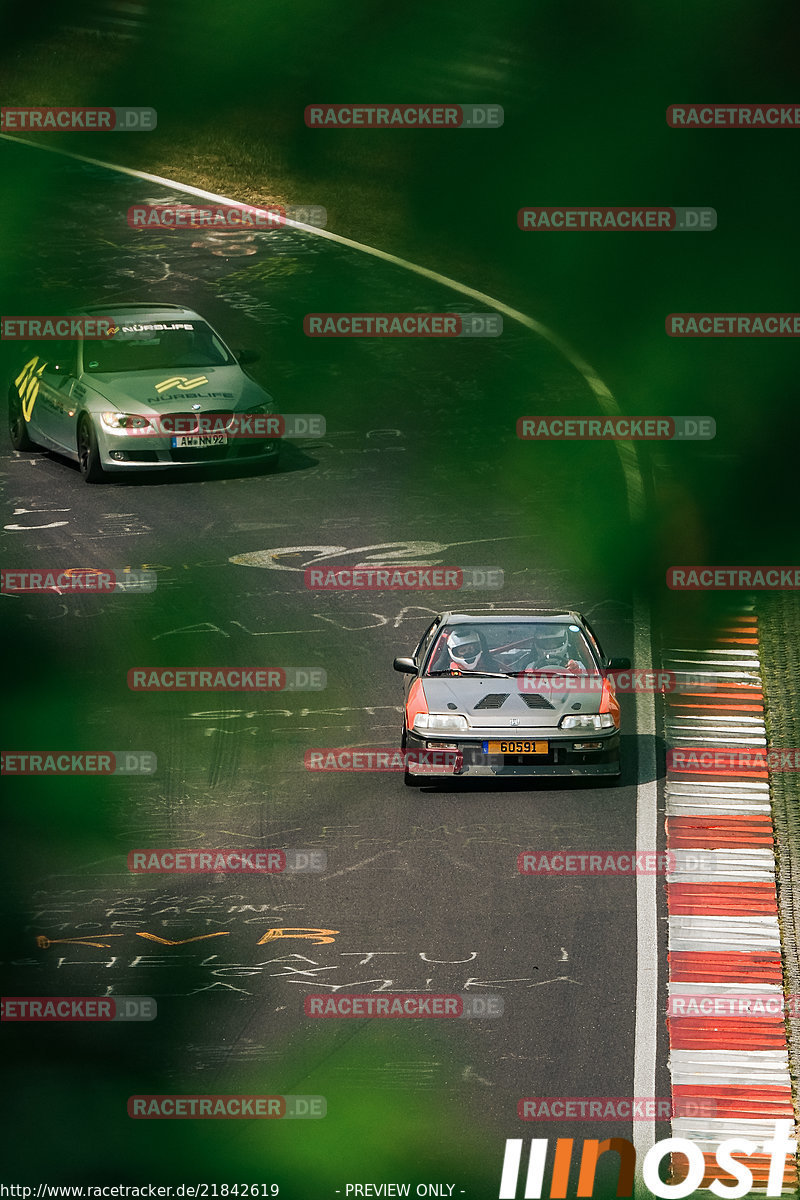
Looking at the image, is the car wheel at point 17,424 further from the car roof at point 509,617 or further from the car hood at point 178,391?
the car roof at point 509,617

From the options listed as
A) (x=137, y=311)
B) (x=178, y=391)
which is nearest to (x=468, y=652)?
(x=178, y=391)

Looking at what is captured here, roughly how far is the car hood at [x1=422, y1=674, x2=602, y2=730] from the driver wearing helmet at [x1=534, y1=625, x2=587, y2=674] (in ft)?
1.01

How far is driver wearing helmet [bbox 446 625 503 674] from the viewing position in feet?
56.8

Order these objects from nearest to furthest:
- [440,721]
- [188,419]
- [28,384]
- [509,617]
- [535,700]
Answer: [440,721] < [535,700] < [509,617] < [188,419] < [28,384]

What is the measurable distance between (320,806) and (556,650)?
261 centimetres

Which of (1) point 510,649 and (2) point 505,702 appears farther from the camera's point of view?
(1) point 510,649

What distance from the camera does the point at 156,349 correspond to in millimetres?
24375

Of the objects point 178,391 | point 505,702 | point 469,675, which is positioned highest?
point 178,391

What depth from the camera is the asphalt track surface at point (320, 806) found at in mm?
13133

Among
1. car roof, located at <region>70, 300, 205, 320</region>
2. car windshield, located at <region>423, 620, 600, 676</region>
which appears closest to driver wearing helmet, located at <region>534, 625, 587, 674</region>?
car windshield, located at <region>423, 620, 600, 676</region>

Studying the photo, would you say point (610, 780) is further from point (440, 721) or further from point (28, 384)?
point (28, 384)

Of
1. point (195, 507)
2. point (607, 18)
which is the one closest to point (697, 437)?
point (195, 507)

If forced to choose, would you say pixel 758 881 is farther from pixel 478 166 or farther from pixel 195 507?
pixel 478 166

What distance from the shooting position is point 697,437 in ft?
92.6
